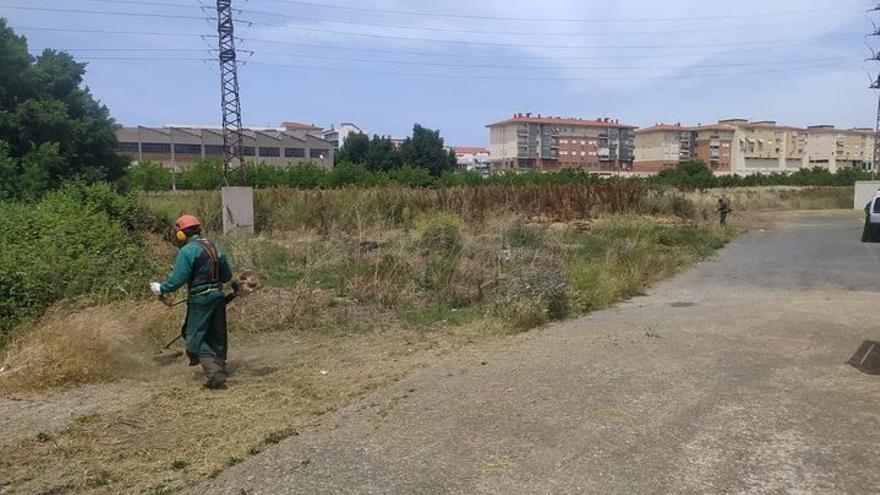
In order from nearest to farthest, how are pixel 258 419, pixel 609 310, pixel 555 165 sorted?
1. pixel 258 419
2. pixel 609 310
3. pixel 555 165

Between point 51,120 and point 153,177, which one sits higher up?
point 51,120

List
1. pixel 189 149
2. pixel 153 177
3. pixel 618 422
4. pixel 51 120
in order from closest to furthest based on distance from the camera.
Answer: pixel 618 422, pixel 51 120, pixel 153 177, pixel 189 149

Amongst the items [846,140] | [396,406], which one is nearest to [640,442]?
[396,406]

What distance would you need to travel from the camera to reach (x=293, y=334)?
29.5 feet

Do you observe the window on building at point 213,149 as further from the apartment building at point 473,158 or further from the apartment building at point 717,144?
the apartment building at point 717,144

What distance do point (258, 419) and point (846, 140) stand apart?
6625 inches

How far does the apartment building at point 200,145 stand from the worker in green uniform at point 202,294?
96667 mm

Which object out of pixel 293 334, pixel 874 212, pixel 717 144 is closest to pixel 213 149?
pixel 717 144

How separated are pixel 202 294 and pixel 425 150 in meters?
81.9

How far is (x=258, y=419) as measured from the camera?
558cm

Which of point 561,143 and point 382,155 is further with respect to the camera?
point 561,143

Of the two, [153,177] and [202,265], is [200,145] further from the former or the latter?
[202,265]

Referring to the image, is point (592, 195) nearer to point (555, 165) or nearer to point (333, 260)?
point (333, 260)

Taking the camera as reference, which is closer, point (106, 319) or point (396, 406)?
point (396, 406)
